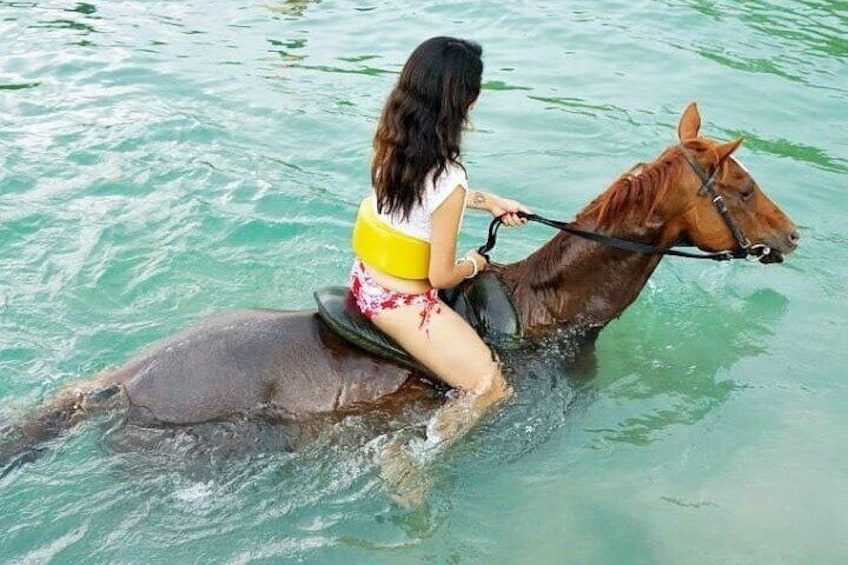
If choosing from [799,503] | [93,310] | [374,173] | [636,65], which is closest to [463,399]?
[374,173]

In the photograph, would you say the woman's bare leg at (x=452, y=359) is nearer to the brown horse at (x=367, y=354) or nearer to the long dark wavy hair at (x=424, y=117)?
the brown horse at (x=367, y=354)

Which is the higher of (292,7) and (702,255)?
(702,255)

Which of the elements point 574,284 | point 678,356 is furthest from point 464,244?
point 574,284

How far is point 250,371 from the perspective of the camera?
4520mm

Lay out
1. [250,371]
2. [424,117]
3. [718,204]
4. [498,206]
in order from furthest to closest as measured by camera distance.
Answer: [498,206], [718,204], [250,371], [424,117]

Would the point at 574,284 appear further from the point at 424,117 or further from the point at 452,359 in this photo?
the point at 424,117

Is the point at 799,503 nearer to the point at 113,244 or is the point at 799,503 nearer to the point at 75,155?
the point at 113,244

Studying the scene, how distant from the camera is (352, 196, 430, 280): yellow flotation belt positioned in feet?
15.0

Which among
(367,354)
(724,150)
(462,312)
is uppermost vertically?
(724,150)

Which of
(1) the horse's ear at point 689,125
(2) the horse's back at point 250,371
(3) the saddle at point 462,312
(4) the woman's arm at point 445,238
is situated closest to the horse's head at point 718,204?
(1) the horse's ear at point 689,125

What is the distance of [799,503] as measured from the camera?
4.96m

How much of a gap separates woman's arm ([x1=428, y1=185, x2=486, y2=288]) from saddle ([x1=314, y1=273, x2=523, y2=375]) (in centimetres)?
44

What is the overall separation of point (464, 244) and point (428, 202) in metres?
3.06

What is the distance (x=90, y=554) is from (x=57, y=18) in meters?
11.0
